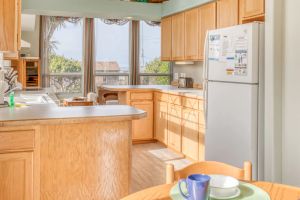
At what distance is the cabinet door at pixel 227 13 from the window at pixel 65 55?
344 cm

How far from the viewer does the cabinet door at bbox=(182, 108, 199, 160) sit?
4.18 meters

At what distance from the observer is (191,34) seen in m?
5.01

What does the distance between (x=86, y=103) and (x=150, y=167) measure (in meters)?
1.18

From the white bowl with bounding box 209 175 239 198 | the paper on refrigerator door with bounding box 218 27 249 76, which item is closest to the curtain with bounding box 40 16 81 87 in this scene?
the paper on refrigerator door with bounding box 218 27 249 76

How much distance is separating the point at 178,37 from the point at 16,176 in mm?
3828

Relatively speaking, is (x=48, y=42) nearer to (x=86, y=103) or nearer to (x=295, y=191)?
(x=86, y=103)

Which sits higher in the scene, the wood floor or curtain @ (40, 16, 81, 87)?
curtain @ (40, 16, 81, 87)

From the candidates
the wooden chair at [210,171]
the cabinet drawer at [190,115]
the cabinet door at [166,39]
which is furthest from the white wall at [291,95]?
the cabinet door at [166,39]

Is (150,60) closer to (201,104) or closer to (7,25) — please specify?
(201,104)

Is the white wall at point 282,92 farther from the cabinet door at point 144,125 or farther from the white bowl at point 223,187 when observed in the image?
the cabinet door at point 144,125

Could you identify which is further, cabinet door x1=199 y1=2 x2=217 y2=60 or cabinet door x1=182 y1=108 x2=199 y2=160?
cabinet door x1=199 y1=2 x2=217 y2=60

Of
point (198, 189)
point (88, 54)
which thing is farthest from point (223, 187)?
point (88, 54)

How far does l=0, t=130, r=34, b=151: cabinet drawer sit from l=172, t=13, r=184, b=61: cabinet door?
3507 millimetres

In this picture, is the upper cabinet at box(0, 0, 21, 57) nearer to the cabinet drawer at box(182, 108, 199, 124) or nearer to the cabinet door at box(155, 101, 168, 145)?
the cabinet drawer at box(182, 108, 199, 124)
